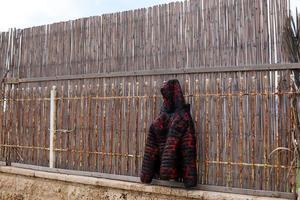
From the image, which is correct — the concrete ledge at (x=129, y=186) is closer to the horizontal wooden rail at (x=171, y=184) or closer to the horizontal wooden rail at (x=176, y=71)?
the horizontal wooden rail at (x=171, y=184)

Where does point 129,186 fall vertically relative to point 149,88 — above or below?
below

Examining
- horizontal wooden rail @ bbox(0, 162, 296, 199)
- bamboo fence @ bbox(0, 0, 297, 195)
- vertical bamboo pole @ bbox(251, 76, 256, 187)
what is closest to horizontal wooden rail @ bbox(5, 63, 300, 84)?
bamboo fence @ bbox(0, 0, 297, 195)

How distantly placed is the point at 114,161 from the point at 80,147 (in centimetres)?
69

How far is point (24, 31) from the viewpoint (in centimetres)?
741

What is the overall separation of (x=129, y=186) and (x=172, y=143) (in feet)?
3.19

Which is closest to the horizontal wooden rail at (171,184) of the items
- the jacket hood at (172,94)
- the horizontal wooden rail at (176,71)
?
the jacket hood at (172,94)

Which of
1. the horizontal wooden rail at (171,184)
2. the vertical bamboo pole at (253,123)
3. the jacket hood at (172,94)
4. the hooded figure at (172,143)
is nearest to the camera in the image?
the horizontal wooden rail at (171,184)

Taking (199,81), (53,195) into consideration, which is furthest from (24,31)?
(199,81)

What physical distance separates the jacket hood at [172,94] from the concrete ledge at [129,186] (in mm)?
1013

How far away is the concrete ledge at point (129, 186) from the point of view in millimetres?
4880

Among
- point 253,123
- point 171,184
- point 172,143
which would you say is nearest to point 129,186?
point 171,184

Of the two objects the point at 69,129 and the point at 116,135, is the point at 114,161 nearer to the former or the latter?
the point at 116,135

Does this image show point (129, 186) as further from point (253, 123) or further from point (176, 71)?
point (253, 123)

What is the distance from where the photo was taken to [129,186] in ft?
18.4
